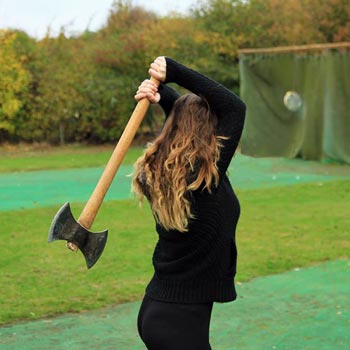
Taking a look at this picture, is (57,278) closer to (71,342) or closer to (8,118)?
(71,342)

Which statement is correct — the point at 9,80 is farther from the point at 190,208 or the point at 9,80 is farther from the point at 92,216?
the point at 190,208

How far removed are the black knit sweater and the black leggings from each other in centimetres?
4

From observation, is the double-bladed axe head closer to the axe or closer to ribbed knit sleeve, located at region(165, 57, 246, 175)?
the axe

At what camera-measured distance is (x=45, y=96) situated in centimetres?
2002

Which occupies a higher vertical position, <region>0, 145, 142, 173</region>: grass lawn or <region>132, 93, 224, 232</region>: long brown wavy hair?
<region>132, 93, 224, 232</region>: long brown wavy hair

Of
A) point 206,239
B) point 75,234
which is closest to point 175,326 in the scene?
point 206,239

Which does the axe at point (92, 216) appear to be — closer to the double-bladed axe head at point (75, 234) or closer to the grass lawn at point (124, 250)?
the double-bladed axe head at point (75, 234)

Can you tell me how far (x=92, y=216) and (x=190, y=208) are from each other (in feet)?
1.54

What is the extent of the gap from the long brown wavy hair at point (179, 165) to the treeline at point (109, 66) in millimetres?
16647

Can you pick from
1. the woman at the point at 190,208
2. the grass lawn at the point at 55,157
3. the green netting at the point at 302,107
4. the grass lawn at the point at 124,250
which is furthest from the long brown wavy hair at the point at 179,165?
the grass lawn at the point at 55,157

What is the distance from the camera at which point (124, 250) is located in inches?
307

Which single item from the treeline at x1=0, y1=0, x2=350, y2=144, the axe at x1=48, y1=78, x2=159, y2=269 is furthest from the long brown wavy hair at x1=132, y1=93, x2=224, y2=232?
the treeline at x1=0, y1=0, x2=350, y2=144

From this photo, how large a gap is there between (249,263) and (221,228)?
4.15m

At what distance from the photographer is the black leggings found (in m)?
3.03
